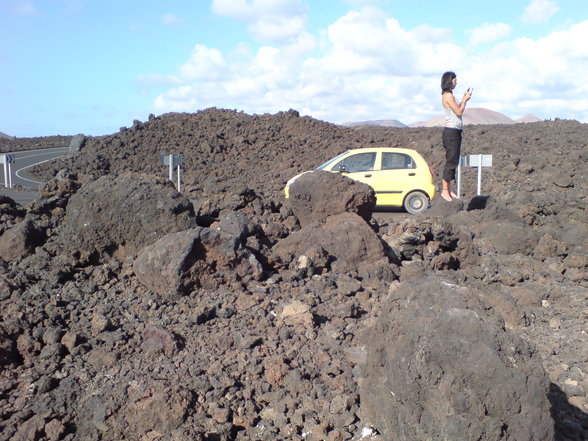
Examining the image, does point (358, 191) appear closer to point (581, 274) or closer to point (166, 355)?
point (581, 274)

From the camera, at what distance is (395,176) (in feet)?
41.5

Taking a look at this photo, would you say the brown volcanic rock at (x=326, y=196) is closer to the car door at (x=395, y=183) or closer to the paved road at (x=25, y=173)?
the car door at (x=395, y=183)

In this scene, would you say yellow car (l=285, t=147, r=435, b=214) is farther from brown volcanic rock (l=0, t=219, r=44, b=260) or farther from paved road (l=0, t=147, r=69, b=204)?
paved road (l=0, t=147, r=69, b=204)

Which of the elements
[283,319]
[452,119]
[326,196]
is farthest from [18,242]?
[452,119]

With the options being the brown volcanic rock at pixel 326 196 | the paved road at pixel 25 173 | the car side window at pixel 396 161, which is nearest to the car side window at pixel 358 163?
the car side window at pixel 396 161

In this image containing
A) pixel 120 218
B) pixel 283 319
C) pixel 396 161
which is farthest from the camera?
pixel 396 161

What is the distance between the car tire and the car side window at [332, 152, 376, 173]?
1051mm

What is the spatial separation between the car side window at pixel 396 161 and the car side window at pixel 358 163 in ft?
0.84

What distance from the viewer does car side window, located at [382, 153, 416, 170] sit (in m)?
12.8

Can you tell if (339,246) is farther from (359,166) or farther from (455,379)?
(359,166)

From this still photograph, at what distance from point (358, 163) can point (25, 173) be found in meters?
17.9

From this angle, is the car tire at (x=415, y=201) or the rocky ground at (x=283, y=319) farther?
the car tire at (x=415, y=201)

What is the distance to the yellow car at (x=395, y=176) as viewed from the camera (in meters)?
12.6

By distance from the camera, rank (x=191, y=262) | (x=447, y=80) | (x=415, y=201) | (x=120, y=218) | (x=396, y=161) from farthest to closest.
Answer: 1. (x=396, y=161)
2. (x=415, y=201)
3. (x=447, y=80)
4. (x=120, y=218)
5. (x=191, y=262)
